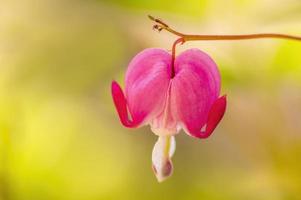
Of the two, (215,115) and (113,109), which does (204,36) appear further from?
(113,109)

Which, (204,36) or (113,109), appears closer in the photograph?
(204,36)

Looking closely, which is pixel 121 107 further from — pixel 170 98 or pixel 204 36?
pixel 204 36

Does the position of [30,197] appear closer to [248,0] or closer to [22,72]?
[22,72]

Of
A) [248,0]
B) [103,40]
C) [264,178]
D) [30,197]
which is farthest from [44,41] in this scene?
[264,178]

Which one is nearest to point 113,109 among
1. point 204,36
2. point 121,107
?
point 121,107

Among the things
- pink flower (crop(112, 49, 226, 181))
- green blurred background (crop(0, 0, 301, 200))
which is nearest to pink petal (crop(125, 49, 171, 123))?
pink flower (crop(112, 49, 226, 181))

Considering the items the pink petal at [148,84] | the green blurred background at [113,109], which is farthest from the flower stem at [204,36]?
the green blurred background at [113,109]

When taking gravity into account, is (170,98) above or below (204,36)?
below
